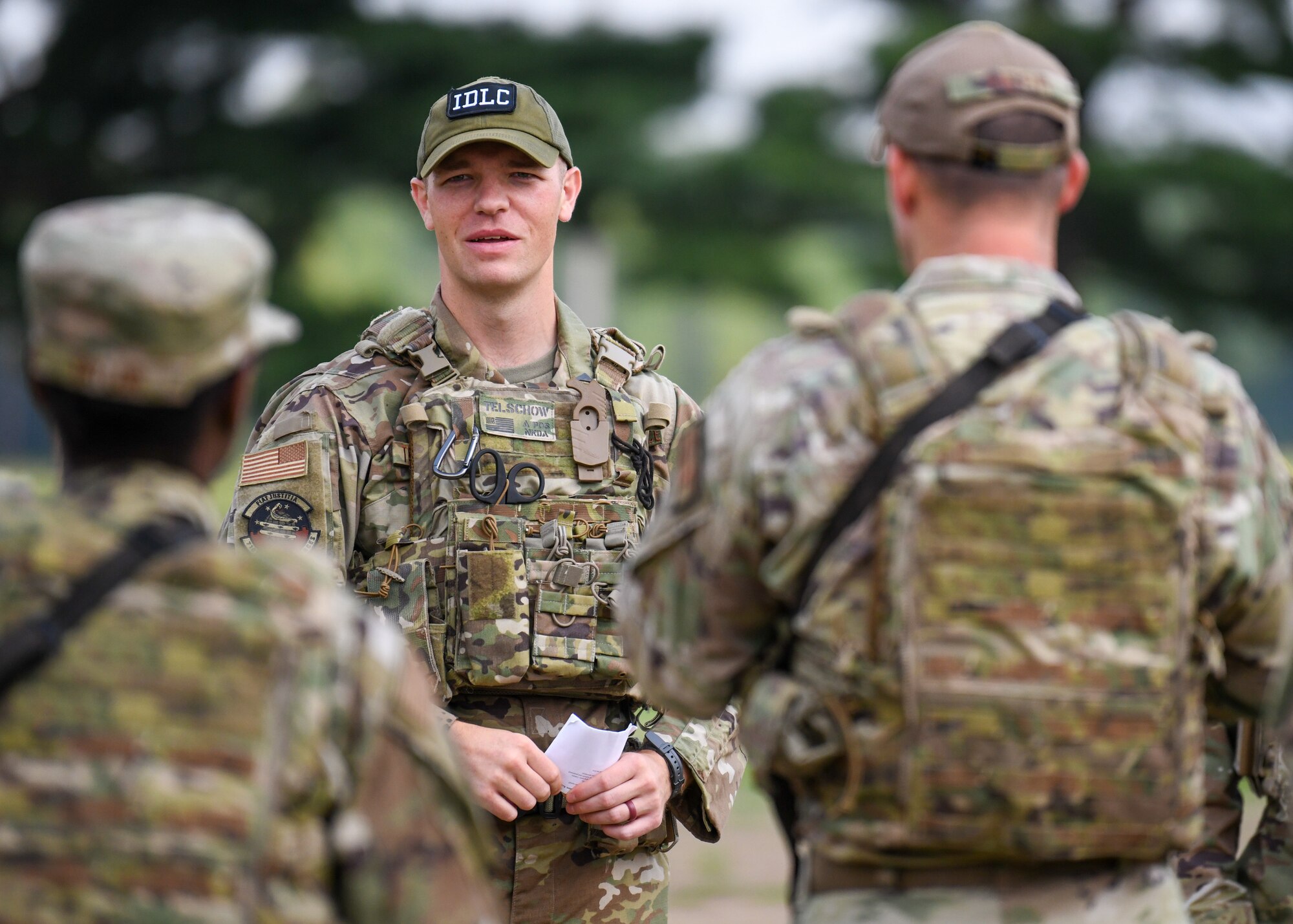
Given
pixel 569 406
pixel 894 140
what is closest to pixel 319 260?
pixel 569 406

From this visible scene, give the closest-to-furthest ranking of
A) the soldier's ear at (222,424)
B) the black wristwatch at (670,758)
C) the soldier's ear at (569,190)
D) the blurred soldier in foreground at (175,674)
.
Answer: the blurred soldier in foreground at (175,674), the soldier's ear at (222,424), the black wristwatch at (670,758), the soldier's ear at (569,190)

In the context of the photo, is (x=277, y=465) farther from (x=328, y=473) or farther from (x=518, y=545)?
(x=518, y=545)

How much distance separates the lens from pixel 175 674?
2.14 meters

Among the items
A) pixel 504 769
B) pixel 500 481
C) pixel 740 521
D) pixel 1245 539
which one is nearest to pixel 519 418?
pixel 500 481

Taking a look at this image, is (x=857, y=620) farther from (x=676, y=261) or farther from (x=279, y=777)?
(x=676, y=261)

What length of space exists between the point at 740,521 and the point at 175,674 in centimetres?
92

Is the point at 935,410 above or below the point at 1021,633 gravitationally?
above

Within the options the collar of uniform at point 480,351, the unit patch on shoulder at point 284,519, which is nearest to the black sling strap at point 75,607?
the unit patch on shoulder at point 284,519

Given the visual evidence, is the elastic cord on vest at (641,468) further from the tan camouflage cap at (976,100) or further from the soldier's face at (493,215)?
the tan camouflage cap at (976,100)

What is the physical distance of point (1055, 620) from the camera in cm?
250

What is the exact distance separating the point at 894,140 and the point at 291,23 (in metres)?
13.9

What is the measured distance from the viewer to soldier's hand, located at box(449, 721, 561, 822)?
12.3 feet

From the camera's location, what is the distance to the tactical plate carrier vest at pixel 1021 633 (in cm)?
249

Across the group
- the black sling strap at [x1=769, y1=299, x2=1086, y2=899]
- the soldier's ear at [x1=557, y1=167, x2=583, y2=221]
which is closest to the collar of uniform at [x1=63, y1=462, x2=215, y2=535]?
the black sling strap at [x1=769, y1=299, x2=1086, y2=899]
